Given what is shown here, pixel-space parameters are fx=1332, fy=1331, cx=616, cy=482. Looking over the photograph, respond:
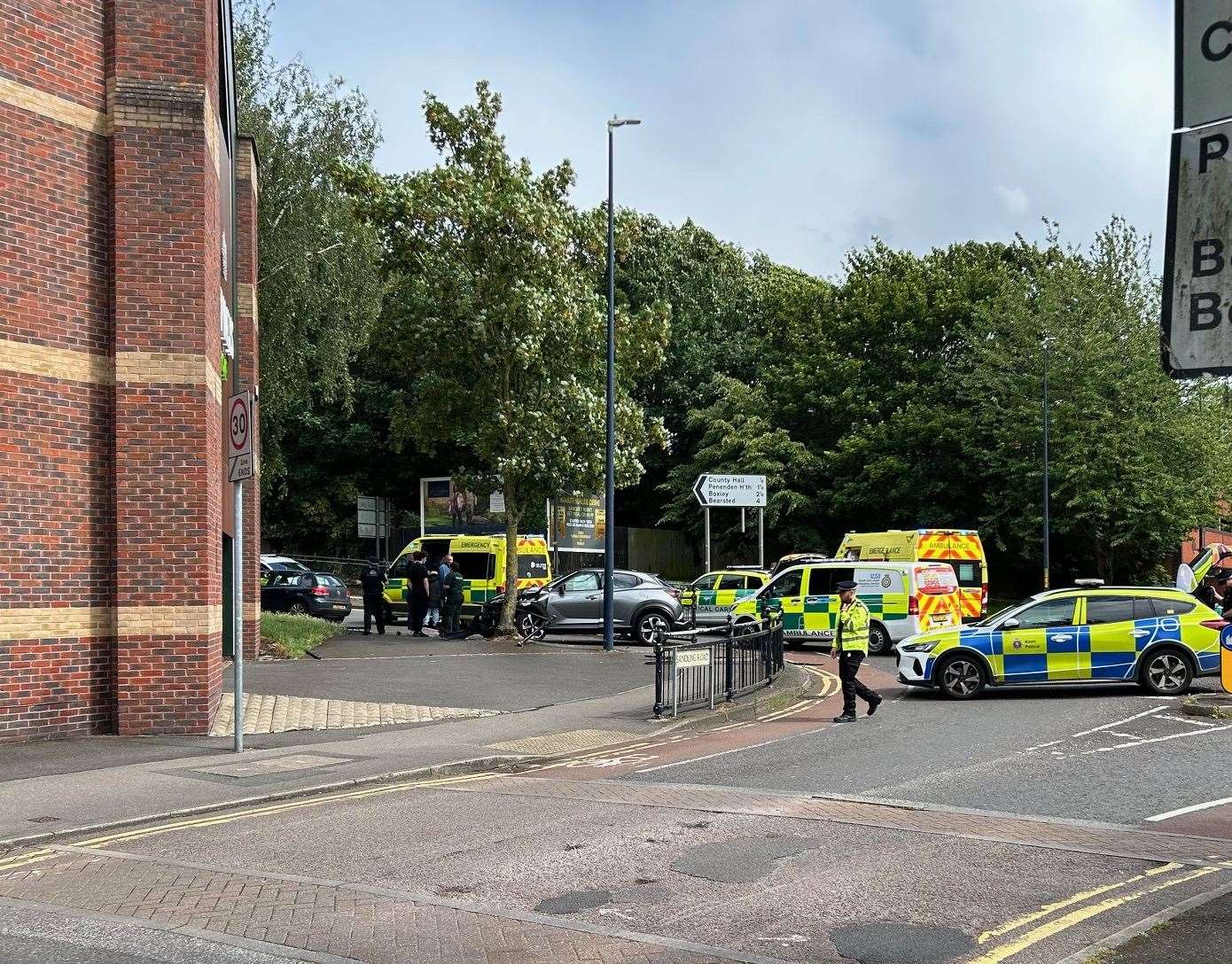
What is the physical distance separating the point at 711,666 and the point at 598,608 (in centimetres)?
1105

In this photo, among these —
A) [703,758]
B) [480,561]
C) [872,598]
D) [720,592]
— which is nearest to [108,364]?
[703,758]

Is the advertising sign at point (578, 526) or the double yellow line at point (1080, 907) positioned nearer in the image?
the double yellow line at point (1080, 907)

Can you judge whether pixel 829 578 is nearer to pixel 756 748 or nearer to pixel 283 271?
pixel 756 748

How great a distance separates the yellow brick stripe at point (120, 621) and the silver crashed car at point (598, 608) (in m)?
13.6

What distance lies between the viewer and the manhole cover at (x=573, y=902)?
23.3ft

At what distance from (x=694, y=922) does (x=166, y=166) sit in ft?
35.8

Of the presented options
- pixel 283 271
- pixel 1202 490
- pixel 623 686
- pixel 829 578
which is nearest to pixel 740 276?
pixel 1202 490

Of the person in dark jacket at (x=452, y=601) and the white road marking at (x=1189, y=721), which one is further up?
the person in dark jacket at (x=452, y=601)

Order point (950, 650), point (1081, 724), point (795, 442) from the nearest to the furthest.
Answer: point (1081, 724), point (950, 650), point (795, 442)

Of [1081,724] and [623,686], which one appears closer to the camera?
[1081,724]

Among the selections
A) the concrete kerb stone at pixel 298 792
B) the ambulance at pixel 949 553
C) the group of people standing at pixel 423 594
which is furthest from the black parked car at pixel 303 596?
the concrete kerb stone at pixel 298 792

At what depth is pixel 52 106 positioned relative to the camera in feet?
46.1

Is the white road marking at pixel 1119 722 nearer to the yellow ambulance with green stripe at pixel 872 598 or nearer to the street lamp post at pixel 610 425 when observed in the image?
the yellow ambulance with green stripe at pixel 872 598

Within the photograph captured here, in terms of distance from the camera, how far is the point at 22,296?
539 inches
